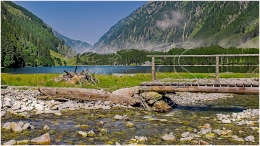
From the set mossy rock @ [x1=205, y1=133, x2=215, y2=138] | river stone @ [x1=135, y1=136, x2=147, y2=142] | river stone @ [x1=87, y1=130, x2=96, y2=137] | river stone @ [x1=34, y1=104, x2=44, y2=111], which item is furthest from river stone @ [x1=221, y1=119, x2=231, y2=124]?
river stone @ [x1=34, y1=104, x2=44, y2=111]

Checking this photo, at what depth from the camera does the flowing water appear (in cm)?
1024

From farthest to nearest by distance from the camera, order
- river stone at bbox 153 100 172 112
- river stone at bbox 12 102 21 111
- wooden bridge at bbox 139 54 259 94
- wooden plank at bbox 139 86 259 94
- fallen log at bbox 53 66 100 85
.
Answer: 1. fallen log at bbox 53 66 100 85
2. river stone at bbox 153 100 172 112
3. river stone at bbox 12 102 21 111
4. wooden bridge at bbox 139 54 259 94
5. wooden plank at bbox 139 86 259 94

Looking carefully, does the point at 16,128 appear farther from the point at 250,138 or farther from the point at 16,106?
the point at 250,138

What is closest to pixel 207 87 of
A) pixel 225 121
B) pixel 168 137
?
pixel 225 121

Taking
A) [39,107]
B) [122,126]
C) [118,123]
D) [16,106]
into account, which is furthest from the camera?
[39,107]

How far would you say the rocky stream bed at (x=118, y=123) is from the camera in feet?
33.6

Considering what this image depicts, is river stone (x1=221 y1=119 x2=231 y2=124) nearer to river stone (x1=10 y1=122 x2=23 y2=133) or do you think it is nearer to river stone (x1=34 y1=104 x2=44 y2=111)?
river stone (x1=10 y1=122 x2=23 y2=133)

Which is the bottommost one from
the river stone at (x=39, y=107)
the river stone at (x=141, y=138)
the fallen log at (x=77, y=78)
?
the river stone at (x=141, y=138)

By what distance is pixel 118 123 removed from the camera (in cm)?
1298

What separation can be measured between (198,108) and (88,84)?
10.5 meters

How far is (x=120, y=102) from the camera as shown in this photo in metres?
17.7

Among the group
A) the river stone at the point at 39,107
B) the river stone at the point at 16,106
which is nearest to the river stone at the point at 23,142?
the river stone at the point at 39,107

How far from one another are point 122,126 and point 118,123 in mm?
586

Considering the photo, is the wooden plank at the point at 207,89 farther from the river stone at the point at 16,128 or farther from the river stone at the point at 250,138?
the river stone at the point at 16,128
